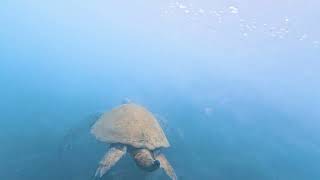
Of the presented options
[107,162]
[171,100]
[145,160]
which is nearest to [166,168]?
[145,160]

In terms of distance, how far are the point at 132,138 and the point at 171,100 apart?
366cm

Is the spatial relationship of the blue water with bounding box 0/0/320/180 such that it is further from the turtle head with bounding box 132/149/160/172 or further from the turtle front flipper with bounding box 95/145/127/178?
the turtle head with bounding box 132/149/160/172

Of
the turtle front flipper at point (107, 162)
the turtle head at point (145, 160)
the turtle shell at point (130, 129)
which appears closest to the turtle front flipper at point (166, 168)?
the turtle shell at point (130, 129)

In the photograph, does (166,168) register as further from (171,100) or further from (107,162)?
(171,100)

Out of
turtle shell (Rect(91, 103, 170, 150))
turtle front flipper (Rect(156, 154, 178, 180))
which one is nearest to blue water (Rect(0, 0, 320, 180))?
turtle front flipper (Rect(156, 154, 178, 180))

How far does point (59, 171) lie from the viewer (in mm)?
5184

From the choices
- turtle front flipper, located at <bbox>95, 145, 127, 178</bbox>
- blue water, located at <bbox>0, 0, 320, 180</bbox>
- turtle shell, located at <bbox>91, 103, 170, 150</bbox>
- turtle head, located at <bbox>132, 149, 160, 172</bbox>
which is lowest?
blue water, located at <bbox>0, 0, 320, 180</bbox>

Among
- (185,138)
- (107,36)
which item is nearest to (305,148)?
(185,138)

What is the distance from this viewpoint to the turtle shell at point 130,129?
5.08 meters

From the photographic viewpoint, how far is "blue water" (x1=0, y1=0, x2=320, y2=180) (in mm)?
5742

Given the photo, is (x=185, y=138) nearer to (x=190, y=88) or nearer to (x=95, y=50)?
Answer: (x=190, y=88)

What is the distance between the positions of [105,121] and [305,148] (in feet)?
15.9

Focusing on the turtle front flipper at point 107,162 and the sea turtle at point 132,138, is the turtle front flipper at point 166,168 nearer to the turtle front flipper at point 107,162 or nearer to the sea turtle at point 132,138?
the sea turtle at point 132,138

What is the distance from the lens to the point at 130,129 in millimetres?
5199
